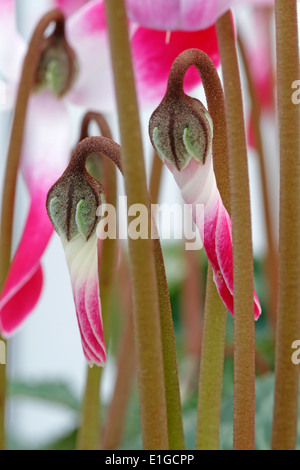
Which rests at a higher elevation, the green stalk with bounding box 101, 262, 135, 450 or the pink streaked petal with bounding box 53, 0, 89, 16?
the pink streaked petal with bounding box 53, 0, 89, 16

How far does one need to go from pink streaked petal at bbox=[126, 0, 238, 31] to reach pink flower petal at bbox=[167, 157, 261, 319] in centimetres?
6

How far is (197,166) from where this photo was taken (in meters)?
0.27

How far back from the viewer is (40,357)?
85.5 inches

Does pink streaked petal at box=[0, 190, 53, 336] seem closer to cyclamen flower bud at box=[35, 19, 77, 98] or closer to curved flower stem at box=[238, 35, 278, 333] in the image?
cyclamen flower bud at box=[35, 19, 77, 98]

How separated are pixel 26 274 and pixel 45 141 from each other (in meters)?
0.11

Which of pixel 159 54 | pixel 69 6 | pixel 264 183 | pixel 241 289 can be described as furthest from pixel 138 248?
pixel 264 183

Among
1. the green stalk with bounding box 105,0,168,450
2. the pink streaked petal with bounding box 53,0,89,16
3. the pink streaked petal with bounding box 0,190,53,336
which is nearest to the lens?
the green stalk with bounding box 105,0,168,450

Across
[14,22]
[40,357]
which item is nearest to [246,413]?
[14,22]

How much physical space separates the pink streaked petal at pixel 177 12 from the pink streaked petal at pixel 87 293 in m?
0.09

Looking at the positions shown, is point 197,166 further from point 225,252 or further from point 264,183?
point 264,183

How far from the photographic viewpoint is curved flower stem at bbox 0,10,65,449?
372 millimetres

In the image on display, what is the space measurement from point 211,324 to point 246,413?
0.05 meters

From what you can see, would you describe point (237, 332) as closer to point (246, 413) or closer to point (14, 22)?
point (246, 413)

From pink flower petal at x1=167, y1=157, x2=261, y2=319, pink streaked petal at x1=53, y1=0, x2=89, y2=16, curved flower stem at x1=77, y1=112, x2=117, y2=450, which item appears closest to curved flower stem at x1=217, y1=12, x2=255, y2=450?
pink flower petal at x1=167, y1=157, x2=261, y2=319
